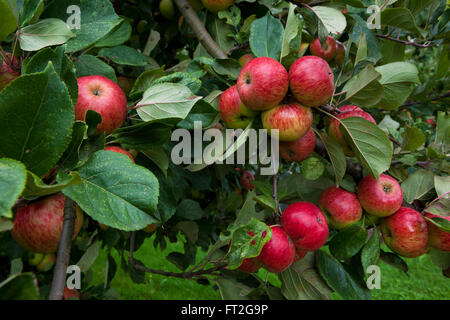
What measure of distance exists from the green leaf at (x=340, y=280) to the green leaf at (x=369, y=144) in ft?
1.14

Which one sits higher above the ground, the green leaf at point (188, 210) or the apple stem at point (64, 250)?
the apple stem at point (64, 250)

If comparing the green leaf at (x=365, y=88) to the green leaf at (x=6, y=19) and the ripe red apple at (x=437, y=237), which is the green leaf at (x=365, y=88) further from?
the green leaf at (x=6, y=19)

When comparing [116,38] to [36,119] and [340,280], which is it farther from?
[340,280]

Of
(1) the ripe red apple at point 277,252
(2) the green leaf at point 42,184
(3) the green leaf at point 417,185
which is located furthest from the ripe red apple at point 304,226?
(2) the green leaf at point 42,184

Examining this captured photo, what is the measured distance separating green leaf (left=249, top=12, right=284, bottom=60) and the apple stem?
0.60 metres

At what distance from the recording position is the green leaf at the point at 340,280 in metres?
0.97

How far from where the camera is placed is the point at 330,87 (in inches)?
31.0

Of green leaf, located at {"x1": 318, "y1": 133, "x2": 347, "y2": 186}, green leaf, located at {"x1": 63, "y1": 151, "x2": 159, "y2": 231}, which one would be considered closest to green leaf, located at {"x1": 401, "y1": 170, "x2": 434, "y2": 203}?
green leaf, located at {"x1": 318, "y1": 133, "x2": 347, "y2": 186}

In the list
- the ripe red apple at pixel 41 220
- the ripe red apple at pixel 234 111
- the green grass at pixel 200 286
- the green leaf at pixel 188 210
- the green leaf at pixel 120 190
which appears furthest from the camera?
the green grass at pixel 200 286

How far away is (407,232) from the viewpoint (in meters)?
0.93

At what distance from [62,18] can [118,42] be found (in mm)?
199

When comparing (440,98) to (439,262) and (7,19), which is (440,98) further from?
(7,19)
